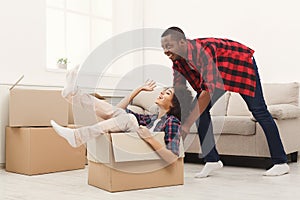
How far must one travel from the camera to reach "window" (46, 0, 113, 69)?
4.12 metres

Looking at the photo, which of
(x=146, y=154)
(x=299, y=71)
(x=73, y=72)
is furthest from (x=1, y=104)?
(x=299, y=71)

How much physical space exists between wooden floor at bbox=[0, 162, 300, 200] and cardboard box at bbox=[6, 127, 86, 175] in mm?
86

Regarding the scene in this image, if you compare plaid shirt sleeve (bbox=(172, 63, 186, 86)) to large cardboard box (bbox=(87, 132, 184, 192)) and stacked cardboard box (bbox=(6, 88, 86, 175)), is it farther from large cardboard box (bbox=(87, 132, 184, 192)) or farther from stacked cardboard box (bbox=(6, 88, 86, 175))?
stacked cardboard box (bbox=(6, 88, 86, 175))

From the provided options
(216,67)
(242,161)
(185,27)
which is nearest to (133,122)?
(216,67)

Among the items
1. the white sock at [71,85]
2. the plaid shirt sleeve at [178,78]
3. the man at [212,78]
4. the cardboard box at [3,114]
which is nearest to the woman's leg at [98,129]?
the white sock at [71,85]

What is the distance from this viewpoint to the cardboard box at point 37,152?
9.91ft

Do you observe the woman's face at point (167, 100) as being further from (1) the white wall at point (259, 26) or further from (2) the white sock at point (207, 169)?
(1) the white wall at point (259, 26)

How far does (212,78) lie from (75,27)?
2.17 meters

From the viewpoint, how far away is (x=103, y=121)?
2.46 metres

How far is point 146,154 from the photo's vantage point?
235 cm

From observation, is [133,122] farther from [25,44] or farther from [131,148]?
[25,44]

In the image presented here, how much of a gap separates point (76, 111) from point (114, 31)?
1686 millimetres

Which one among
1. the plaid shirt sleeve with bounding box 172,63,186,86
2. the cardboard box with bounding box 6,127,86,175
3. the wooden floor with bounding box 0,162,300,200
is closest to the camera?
the wooden floor with bounding box 0,162,300,200

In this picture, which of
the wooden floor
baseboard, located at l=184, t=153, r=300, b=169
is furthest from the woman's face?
baseboard, located at l=184, t=153, r=300, b=169
